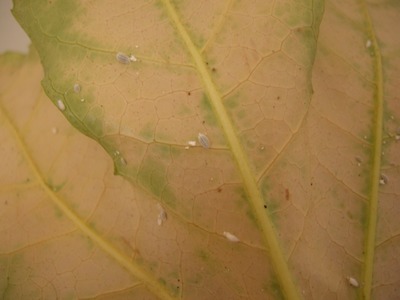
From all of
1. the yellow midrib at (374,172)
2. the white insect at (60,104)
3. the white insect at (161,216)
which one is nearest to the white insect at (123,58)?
the white insect at (60,104)

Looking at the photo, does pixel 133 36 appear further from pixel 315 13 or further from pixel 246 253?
pixel 246 253

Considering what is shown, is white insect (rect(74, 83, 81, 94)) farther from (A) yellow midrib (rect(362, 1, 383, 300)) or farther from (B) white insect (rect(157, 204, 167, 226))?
(A) yellow midrib (rect(362, 1, 383, 300))

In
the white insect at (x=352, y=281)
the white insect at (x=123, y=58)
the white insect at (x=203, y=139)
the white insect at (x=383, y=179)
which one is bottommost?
the white insect at (x=352, y=281)

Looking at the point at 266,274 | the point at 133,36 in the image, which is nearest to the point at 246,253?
the point at 266,274

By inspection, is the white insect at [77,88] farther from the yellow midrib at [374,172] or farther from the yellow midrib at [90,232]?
the yellow midrib at [374,172]

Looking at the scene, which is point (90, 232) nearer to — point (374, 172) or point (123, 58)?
point (123, 58)

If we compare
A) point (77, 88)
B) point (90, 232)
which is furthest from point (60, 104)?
point (90, 232)

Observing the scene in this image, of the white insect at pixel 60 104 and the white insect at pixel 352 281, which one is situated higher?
the white insect at pixel 60 104
